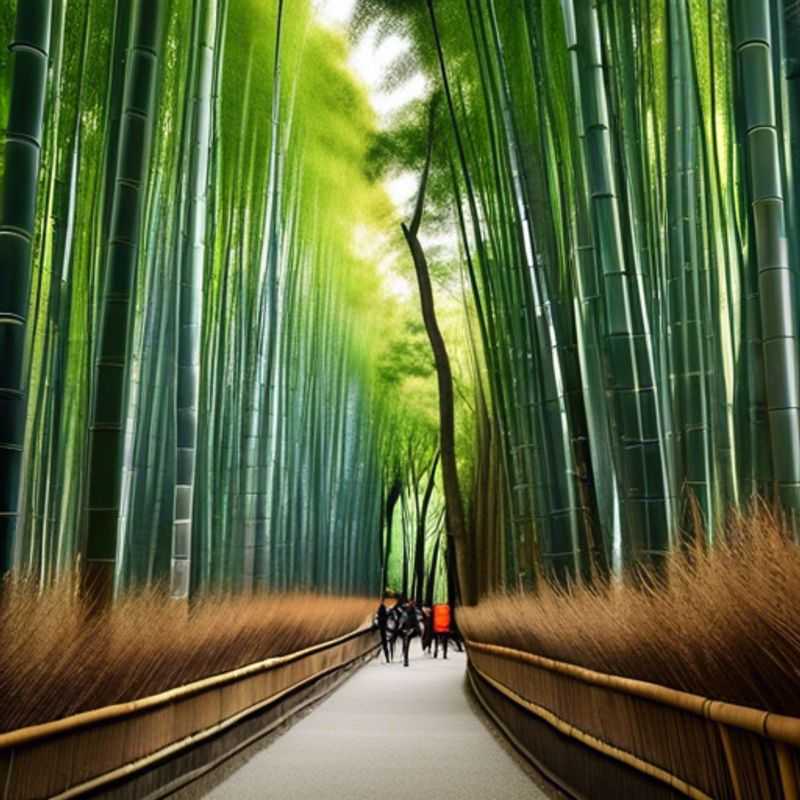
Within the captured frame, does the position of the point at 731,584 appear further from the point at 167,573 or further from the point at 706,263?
the point at 167,573

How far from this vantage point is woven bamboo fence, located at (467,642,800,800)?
1402 mm

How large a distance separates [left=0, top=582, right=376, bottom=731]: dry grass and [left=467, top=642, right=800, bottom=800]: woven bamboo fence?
1.14 metres

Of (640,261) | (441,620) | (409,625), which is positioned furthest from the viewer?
(441,620)

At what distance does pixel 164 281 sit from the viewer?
425cm

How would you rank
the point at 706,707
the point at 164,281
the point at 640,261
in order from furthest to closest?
the point at 164,281, the point at 640,261, the point at 706,707

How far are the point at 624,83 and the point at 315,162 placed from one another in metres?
5.14

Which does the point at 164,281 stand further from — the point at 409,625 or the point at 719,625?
the point at 409,625

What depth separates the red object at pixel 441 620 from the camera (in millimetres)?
14344

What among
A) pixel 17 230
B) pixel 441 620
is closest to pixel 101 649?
pixel 17 230

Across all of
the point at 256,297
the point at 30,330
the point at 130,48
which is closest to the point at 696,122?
the point at 130,48

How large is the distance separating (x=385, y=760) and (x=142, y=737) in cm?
145

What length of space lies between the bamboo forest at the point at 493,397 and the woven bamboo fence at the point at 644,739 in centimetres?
1

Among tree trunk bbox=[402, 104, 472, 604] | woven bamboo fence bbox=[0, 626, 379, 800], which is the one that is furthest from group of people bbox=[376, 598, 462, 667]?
woven bamboo fence bbox=[0, 626, 379, 800]

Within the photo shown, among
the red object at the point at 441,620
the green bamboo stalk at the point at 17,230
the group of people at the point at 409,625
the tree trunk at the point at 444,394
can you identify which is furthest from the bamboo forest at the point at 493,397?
the red object at the point at 441,620
